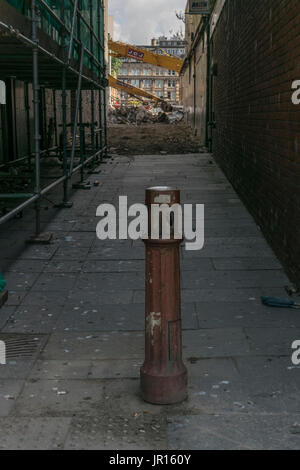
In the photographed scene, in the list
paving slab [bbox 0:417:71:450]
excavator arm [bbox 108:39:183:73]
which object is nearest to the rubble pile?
excavator arm [bbox 108:39:183:73]

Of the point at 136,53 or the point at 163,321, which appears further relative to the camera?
the point at 136,53

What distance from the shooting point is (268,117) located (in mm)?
6820

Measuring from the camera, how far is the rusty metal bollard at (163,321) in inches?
125

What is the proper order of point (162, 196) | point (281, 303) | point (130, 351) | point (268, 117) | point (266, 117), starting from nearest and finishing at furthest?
point (162, 196), point (130, 351), point (281, 303), point (268, 117), point (266, 117)

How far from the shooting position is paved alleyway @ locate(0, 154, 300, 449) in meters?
2.99

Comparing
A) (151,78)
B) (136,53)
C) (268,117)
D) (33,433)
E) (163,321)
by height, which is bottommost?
(33,433)

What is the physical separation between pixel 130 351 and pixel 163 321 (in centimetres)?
92

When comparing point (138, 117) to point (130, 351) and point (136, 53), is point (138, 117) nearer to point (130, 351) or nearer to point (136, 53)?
point (136, 53)

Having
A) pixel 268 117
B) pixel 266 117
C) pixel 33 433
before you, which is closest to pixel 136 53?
pixel 266 117

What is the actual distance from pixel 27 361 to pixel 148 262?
1208mm

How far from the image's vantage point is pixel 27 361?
3875 mm

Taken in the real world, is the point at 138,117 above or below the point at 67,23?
below

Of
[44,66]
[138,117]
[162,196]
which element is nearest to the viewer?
[162,196]
